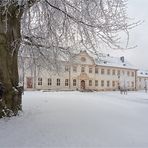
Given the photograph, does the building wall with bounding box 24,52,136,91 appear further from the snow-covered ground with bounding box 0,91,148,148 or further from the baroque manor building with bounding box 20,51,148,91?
the snow-covered ground with bounding box 0,91,148,148

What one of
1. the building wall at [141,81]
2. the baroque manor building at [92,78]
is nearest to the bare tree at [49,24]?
the baroque manor building at [92,78]

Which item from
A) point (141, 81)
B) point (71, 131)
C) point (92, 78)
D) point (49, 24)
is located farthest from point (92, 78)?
point (71, 131)

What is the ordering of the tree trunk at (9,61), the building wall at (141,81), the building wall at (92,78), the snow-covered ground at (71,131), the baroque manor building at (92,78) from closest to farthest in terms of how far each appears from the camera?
the snow-covered ground at (71,131) < the tree trunk at (9,61) < the baroque manor building at (92,78) < the building wall at (92,78) < the building wall at (141,81)

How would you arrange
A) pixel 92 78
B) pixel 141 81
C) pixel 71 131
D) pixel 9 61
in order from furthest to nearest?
pixel 141 81, pixel 92 78, pixel 9 61, pixel 71 131

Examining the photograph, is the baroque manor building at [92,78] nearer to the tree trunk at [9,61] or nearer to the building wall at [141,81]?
the building wall at [141,81]

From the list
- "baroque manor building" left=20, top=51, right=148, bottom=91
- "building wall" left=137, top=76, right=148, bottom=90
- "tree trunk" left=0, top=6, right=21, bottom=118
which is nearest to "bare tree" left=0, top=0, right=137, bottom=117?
"tree trunk" left=0, top=6, right=21, bottom=118

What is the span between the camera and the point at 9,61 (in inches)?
409

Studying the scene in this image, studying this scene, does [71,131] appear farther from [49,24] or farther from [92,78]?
[92,78]

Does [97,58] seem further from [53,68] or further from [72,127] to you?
[53,68]

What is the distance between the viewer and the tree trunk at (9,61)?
394 inches

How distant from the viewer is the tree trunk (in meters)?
10.0

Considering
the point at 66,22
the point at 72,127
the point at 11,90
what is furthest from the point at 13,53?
the point at 72,127

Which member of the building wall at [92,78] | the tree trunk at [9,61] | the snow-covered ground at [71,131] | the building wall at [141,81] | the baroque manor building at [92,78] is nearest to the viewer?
the snow-covered ground at [71,131]

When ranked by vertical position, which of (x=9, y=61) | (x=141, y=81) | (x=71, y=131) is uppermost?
(x=9, y=61)
